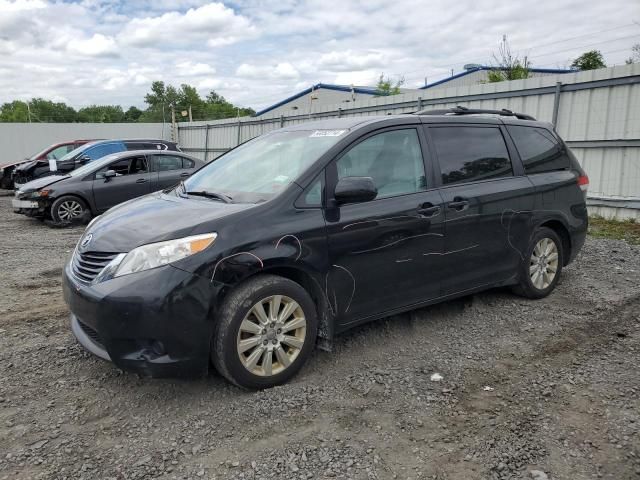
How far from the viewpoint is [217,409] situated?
127 inches

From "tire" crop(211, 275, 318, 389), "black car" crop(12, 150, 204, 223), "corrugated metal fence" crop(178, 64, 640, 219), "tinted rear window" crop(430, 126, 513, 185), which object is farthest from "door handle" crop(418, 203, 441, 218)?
"black car" crop(12, 150, 204, 223)

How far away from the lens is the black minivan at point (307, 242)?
10.2ft

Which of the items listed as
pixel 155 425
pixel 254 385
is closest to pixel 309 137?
pixel 254 385

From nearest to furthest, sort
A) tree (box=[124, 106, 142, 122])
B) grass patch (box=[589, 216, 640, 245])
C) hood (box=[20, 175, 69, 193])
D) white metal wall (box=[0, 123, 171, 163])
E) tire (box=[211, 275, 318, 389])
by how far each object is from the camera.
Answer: tire (box=[211, 275, 318, 389])
grass patch (box=[589, 216, 640, 245])
hood (box=[20, 175, 69, 193])
white metal wall (box=[0, 123, 171, 163])
tree (box=[124, 106, 142, 122])

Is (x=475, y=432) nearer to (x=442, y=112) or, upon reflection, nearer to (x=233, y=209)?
(x=233, y=209)

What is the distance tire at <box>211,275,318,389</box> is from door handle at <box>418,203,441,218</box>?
1165 mm

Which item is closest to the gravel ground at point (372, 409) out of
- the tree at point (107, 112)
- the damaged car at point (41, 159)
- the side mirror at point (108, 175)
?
the side mirror at point (108, 175)

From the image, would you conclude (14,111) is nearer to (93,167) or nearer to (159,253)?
(93,167)

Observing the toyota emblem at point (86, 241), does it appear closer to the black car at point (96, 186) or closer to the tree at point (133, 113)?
the black car at point (96, 186)

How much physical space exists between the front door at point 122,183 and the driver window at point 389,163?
25.3ft

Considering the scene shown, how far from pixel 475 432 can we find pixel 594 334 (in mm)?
1999

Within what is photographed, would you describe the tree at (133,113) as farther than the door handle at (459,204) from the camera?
Yes

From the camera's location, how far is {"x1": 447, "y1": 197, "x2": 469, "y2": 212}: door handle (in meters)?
4.21

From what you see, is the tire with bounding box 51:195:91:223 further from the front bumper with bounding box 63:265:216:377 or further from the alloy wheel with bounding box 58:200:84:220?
the front bumper with bounding box 63:265:216:377
